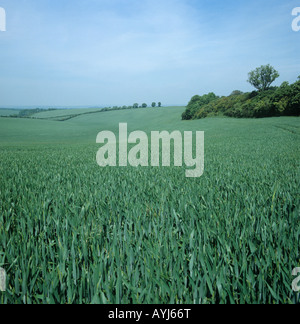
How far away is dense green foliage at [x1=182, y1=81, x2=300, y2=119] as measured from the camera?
149 ft

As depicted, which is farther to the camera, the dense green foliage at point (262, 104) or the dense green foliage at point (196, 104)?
the dense green foliage at point (196, 104)

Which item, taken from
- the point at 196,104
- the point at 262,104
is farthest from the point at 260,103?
the point at 196,104

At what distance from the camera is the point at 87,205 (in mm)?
2770

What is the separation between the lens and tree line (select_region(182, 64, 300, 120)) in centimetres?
4594

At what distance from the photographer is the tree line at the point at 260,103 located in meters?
45.9

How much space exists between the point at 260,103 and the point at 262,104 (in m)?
A: 0.64

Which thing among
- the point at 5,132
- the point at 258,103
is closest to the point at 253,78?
the point at 258,103

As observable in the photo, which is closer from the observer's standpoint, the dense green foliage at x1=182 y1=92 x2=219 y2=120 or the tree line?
the tree line

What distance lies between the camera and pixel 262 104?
48906mm

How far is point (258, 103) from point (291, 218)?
178 feet

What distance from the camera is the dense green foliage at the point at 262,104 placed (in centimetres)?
4556

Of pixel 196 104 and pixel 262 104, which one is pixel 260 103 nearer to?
pixel 262 104

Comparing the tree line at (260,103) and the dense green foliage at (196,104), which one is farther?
the dense green foliage at (196,104)
